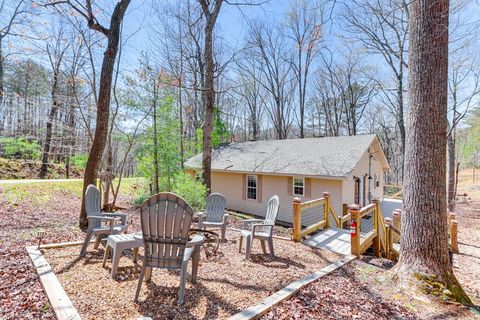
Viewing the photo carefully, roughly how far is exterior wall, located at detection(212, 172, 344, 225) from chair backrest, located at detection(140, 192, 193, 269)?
795 centimetres

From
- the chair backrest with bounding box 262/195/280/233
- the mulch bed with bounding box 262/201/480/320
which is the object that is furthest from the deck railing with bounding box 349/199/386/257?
the chair backrest with bounding box 262/195/280/233

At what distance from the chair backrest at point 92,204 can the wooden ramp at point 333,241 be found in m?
4.58

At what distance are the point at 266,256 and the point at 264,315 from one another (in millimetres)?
2085

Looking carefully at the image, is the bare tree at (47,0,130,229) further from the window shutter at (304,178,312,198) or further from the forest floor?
the window shutter at (304,178,312,198)

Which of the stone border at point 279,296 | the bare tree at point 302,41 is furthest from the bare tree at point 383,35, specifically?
the stone border at point 279,296

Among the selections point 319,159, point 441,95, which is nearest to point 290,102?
point 319,159

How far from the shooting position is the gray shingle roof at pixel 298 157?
9984 millimetres

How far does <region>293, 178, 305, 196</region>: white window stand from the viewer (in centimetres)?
1069

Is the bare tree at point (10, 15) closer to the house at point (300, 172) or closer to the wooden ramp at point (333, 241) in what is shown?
the house at point (300, 172)

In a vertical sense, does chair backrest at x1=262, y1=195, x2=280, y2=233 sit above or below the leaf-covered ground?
above

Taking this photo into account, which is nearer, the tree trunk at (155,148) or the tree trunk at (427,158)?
the tree trunk at (427,158)

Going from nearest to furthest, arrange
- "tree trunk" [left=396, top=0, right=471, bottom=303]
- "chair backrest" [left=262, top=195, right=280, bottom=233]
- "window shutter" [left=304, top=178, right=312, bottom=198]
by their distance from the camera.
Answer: "tree trunk" [left=396, top=0, right=471, bottom=303] → "chair backrest" [left=262, top=195, right=280, bottom=233] → "window shutter" [left=304, top=178, right=312, bottom=198]

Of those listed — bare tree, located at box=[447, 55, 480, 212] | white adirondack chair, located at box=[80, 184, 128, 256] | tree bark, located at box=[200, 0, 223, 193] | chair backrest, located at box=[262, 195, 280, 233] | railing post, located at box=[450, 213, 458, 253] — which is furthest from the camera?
bare tree, located at box=[447, 55, 480, 212]

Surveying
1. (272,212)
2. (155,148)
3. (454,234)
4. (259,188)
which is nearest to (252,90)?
(259,188)
